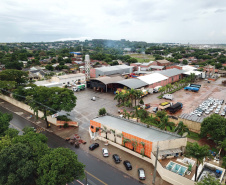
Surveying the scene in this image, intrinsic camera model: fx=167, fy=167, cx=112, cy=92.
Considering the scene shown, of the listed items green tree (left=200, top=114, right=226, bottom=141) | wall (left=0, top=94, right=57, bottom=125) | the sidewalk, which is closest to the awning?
the sidewalk

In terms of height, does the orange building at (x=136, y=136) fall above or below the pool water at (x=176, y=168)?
above

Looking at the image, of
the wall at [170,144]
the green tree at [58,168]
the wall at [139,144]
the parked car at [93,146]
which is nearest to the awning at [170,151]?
the wall at [170,144]

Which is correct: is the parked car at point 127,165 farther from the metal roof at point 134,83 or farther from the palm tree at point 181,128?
the metal roof at point 134,83

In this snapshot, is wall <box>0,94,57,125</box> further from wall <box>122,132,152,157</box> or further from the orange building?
wall <box>122,132,152,157</box>

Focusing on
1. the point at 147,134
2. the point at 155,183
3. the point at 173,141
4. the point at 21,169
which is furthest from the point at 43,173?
the point at 173,141

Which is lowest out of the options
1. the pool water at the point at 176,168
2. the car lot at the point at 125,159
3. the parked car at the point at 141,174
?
the car lot at the point at 125,159

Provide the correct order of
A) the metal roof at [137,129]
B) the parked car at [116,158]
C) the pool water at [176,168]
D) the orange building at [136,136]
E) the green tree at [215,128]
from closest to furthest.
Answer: the pool water at [176,168] → the parked car at [116,158] → the orange building at [136,136] → the green tree at [215,128] → the metal roof at [137,129]
